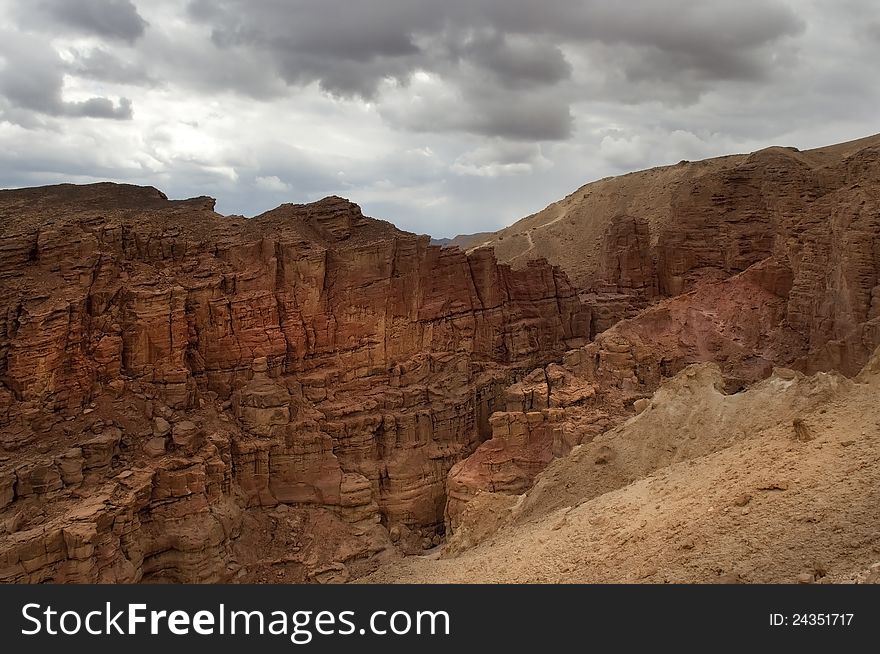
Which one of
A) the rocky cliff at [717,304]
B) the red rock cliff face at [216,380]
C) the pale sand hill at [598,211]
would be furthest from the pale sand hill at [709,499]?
the pale sand hill at [598,211]

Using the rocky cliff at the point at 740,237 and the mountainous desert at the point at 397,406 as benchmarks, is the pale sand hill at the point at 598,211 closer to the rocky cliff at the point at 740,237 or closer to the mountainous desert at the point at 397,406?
the rocky cliff at the point at 740,237

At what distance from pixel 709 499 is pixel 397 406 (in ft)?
74.8

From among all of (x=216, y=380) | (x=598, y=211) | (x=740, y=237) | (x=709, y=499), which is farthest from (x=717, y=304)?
(x=598, y=211)

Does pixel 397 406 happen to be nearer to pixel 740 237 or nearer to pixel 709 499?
pixel 709 499

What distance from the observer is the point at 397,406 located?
36531mm

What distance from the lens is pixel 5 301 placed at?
2748 cm

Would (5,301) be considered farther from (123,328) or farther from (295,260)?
(295,260)

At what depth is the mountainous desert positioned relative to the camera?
15867 millimetres

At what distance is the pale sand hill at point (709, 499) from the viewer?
11.8 m

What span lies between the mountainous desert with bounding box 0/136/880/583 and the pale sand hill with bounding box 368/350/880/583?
0.24ft

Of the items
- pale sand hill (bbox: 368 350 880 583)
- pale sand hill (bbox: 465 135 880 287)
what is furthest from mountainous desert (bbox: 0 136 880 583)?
pale sand hill (bbox: 465 135 880 287)

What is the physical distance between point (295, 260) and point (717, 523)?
84.2 feet

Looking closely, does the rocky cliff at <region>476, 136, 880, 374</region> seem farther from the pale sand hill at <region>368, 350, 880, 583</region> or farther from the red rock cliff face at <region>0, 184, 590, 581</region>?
the red rock cliff face at <region>0, 184, 590, 581</region>

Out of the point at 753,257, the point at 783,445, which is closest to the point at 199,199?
the point at 783,445
